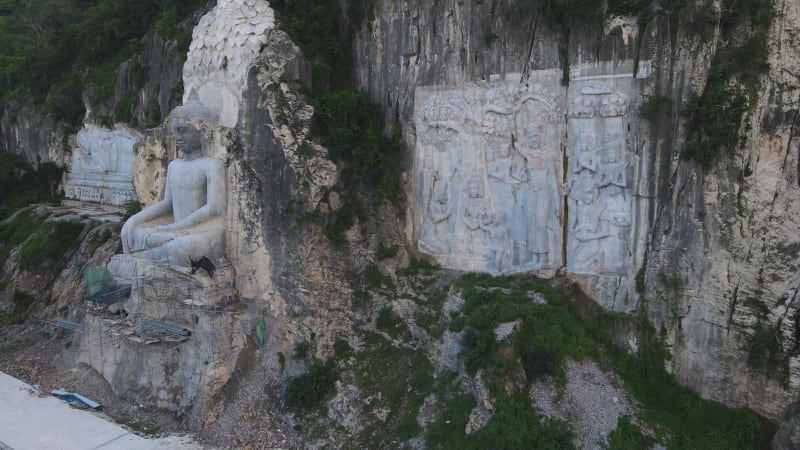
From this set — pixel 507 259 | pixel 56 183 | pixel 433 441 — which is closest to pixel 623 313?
pixel 507 259

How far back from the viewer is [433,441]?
33.4 ft

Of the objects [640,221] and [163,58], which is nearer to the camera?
[640,221]

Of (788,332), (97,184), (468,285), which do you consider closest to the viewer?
(788,332)

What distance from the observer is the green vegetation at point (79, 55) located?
24.1m

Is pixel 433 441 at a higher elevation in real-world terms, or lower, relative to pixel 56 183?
lower

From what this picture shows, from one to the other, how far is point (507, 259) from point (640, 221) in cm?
273

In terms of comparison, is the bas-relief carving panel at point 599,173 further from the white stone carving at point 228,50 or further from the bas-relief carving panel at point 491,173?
the white stone carving at point 228,50

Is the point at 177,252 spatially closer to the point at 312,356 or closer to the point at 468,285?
the point at 312,356

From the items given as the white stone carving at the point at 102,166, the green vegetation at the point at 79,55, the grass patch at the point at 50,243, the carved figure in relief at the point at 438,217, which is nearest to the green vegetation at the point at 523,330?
the carved figure in relief at the point at 438,217

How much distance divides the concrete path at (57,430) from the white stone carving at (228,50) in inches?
273

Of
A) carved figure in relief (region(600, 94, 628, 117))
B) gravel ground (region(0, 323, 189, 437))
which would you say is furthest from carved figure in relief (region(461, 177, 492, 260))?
gravel ground (region(0, 323, 189, 437))

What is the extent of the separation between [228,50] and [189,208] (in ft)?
12.3

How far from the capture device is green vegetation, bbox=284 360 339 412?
12.1 meters

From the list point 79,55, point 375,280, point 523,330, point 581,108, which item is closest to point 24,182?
point 79,55
